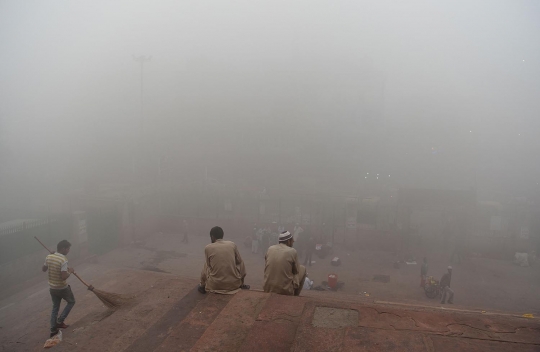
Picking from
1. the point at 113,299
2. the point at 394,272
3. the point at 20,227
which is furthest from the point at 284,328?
the point at 20,227

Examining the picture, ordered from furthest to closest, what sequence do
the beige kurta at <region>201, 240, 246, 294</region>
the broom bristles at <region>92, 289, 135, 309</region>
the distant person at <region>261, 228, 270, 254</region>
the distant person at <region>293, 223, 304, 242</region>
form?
the distant person at <region>261, 228, 270, 254</region> < the distant person at <region>293, 223, 304, 242</region> < the broom bristles at <region>92, 289, 135, 309</region> < the beige kurta at <region>201, 240, 246, 294</region>

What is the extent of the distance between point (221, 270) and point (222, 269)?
0.06 feet

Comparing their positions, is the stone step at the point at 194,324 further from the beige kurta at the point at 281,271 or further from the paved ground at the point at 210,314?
the beige kurta at the point at 281,271

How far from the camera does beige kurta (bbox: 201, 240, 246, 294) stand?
418cm

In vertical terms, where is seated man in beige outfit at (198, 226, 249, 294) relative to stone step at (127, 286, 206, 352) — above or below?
above

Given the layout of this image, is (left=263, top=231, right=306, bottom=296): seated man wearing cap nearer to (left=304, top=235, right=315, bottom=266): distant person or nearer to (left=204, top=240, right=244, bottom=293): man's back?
(left=204, top=240, right=244, bottom=293): man's back

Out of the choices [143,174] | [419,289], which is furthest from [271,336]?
[143,174]

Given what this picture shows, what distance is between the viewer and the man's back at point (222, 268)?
4184mm

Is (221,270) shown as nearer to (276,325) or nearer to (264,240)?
(276,325)

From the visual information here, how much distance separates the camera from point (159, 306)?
421cm

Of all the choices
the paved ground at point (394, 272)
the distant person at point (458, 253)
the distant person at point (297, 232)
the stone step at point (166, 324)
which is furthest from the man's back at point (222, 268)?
the distant person at point (458, 253)

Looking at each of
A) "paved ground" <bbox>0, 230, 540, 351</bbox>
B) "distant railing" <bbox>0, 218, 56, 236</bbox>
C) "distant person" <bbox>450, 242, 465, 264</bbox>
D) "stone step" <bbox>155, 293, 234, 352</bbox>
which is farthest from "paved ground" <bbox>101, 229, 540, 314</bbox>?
"stone step" <bbox>155, 293, 234, 352</bbox>

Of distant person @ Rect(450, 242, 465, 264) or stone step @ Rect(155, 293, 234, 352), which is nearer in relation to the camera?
stone step @ Rect(155, 293, 234, 352)

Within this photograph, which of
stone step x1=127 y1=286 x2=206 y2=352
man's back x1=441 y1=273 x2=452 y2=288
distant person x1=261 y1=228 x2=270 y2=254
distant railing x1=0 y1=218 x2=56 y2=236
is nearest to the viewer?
stone step x1=127 y1=286 x2=206 y2=352
